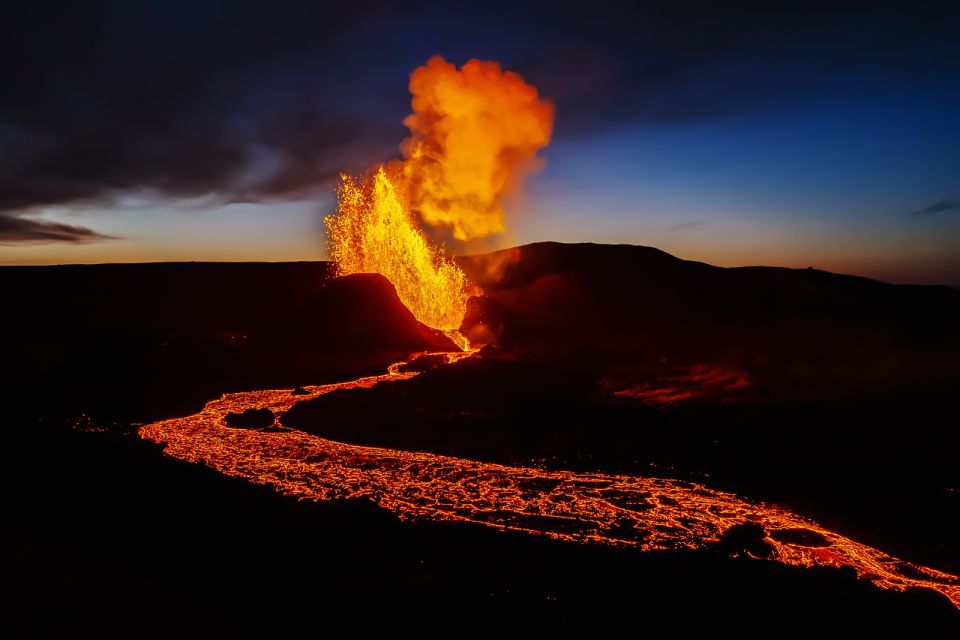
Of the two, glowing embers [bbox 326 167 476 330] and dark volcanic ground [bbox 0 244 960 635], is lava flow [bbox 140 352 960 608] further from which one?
glowing embers [bbox 326 167 476 330]

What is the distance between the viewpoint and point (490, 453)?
37.2ft

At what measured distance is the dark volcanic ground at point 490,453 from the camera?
5.48 m

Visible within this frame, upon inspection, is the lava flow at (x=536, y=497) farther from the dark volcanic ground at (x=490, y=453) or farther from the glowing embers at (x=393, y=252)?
the glowing embers at (x=393, y=252)

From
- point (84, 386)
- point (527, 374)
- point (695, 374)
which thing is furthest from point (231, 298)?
point (695, 374)

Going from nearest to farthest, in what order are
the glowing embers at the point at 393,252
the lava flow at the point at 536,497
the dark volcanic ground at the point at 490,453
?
the dark volcanic ground at the point at 490,453, the lava flow at the point at 536,497, the glowing embers at the point at 393,252

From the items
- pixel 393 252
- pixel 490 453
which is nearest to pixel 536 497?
pixel 490 453

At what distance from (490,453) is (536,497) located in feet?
8.64

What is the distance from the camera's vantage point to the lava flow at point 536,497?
699 cm

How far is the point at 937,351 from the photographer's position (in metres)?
22.2

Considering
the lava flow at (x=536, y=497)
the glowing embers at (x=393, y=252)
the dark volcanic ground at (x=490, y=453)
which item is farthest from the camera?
the glowing embers at (x=393, y=252)

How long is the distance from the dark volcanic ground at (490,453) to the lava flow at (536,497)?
53 cm

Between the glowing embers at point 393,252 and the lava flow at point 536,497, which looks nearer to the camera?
the lava flow at point 536,497

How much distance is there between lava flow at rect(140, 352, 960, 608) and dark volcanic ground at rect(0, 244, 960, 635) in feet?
1.73

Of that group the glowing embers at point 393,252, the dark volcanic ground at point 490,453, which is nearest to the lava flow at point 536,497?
the dark volcanic ground at point 490,453
